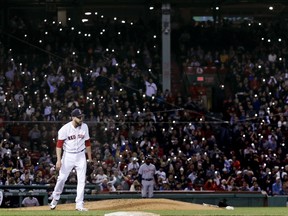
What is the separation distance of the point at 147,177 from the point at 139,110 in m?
6.87

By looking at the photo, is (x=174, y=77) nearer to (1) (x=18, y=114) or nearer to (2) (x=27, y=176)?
(1) (x=18, y=114)

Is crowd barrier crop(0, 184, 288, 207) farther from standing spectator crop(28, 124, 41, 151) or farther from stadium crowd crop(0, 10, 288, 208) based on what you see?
standing spectator crop(28, 124, 41, 151)

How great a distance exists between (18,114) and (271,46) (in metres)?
11.6

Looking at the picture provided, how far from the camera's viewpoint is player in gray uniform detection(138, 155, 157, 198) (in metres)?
29.0

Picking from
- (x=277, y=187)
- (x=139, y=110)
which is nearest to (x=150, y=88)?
(x=139, y=110)

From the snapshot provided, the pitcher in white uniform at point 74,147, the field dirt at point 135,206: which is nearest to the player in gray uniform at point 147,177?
the field dirt at point 135,206

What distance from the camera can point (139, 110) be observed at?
35.8 m

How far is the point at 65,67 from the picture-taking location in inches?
1500

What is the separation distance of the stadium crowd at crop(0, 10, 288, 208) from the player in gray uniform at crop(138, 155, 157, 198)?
130 cm

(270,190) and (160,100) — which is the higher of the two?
(160,100)

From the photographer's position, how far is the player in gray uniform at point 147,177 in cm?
2905

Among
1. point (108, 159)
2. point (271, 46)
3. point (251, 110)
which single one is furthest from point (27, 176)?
point (271, 46)

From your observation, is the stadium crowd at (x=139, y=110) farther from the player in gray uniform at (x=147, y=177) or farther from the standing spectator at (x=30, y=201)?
the standing spectator at (x=30, y=201)

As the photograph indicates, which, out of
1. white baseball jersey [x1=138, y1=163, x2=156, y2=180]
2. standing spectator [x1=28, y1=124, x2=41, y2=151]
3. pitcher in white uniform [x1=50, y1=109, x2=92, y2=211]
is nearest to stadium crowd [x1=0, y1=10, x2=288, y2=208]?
standing spectator [x1=28, y1=124, x2=41, y2=151]
